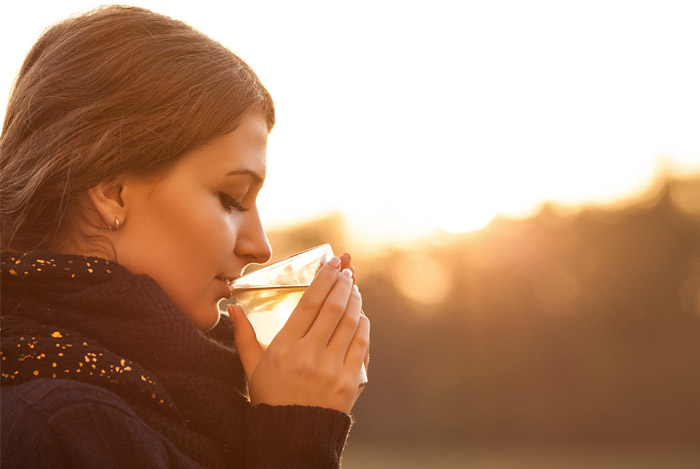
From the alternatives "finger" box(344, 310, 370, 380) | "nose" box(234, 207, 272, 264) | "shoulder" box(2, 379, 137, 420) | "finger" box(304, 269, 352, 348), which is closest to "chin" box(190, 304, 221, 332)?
"nose" box(234, 207, 272, 264)

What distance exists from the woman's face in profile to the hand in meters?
0.20

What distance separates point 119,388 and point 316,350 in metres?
0.55

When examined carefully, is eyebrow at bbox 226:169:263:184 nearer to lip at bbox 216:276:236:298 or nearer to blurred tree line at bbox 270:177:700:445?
lip at bbox 216:276:236:298

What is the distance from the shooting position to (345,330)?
237 cm

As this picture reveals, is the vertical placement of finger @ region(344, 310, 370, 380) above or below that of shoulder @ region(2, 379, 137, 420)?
above

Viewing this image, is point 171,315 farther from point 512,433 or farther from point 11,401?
point 512,433

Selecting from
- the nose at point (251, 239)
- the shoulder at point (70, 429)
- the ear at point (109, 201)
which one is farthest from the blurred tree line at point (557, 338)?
the shoulder at point (70, 429)

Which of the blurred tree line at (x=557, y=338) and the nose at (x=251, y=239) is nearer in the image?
the nose at (x=251, y=239)

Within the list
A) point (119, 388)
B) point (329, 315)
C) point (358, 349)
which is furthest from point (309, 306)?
point (119, 388)

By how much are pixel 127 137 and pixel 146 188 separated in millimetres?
148

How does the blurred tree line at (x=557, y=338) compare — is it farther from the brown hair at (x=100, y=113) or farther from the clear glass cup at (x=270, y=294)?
the brown hair at (x=100, y=113)

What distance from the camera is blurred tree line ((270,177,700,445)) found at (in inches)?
891

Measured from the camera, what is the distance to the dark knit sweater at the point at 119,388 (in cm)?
175

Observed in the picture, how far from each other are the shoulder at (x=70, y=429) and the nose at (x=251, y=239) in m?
0.63
